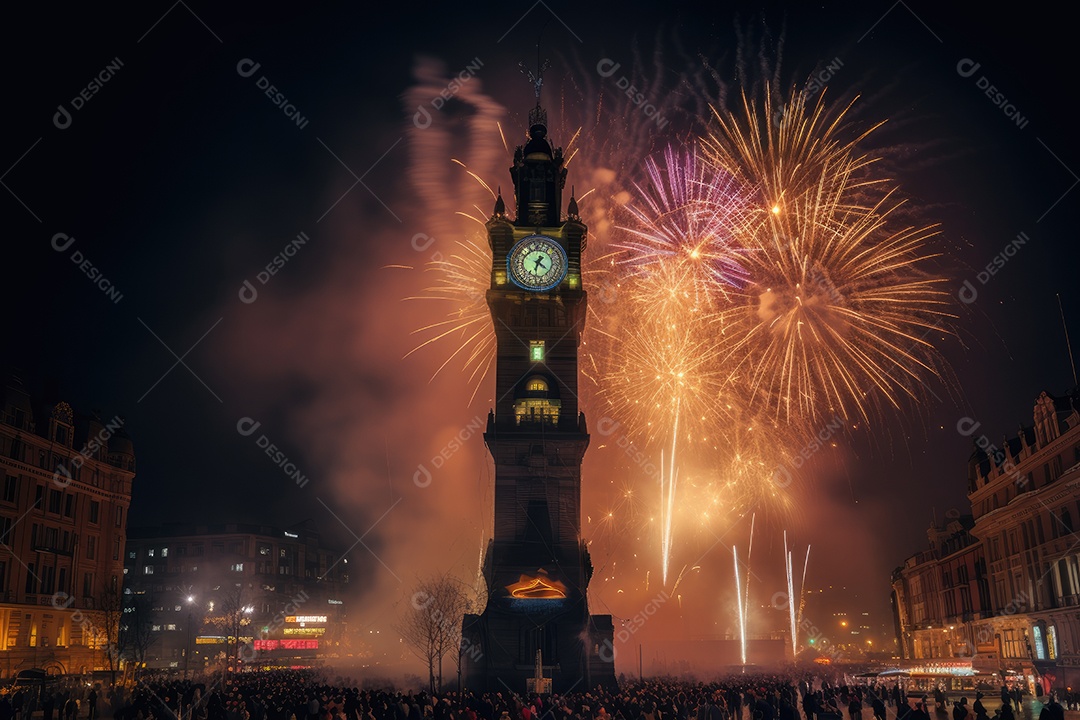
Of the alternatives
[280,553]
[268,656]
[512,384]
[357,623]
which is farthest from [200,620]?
[512,384]

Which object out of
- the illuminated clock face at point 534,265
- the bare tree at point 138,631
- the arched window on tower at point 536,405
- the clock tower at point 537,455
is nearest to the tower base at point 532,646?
the clock tower at point 537,455

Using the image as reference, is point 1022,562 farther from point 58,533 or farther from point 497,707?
point 58,533

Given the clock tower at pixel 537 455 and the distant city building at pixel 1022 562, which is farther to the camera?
the clock tower at pixel 537 455

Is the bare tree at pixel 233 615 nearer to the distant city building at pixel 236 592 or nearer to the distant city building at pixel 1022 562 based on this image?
the distant city building at pixel 236 592

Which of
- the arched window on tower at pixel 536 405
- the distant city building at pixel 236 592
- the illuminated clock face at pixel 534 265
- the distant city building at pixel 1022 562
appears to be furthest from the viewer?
the distant city building at pixel 236 592

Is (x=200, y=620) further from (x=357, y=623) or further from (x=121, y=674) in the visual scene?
(x=121, y=674)

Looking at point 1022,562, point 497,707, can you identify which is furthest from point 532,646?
point 1022,562

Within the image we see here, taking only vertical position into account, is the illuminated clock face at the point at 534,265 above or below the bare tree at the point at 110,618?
above

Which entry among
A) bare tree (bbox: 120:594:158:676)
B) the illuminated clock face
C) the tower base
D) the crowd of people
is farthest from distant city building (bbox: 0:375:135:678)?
the illuminated clock face
